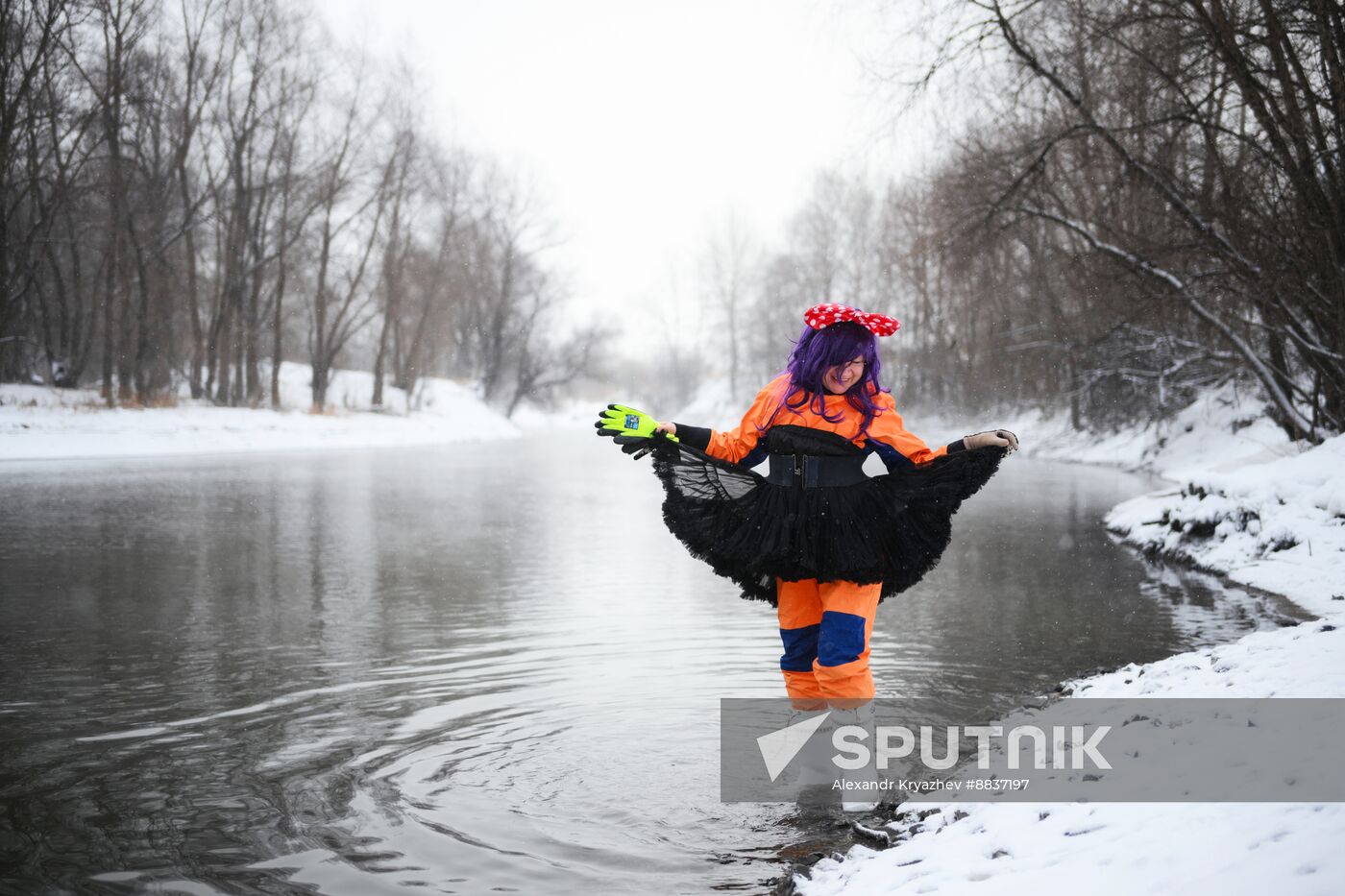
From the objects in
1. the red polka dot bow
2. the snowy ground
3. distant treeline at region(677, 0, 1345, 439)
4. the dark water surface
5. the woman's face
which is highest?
distant treeline at region(677, 0, 1345, 439)

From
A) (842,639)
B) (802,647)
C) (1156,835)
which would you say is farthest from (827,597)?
(1156,835)

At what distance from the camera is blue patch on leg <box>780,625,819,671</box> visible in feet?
14.6

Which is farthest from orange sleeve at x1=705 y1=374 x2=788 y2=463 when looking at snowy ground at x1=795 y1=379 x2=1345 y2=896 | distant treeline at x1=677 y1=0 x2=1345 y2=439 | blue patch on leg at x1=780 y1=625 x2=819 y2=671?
distant treeline at x1=677 y1=0 x2=1345 y2=439

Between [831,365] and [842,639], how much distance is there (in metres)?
1.11

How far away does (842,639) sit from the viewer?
420 cm

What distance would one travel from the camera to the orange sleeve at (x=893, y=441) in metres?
4.36

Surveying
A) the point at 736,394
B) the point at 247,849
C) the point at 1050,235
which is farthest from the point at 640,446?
the point at 736,394

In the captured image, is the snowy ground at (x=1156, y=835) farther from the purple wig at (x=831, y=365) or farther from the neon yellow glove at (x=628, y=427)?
the neon yellow glove at (x=628, y=427)

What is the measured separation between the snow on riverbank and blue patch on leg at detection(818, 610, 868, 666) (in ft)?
75.2

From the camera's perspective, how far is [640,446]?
4652 millimetres

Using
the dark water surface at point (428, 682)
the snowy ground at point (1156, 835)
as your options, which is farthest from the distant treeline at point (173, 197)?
the snowy ground at point (1156, 835)

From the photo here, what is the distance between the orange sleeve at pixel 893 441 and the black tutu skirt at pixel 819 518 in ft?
0.16

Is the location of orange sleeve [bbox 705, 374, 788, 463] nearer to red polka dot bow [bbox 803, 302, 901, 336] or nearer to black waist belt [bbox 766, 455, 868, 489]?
black waist belt [bbox 766, 455, 868, 489]

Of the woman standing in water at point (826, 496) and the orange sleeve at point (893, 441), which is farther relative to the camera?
the orange sleeve at point (893, 441)
